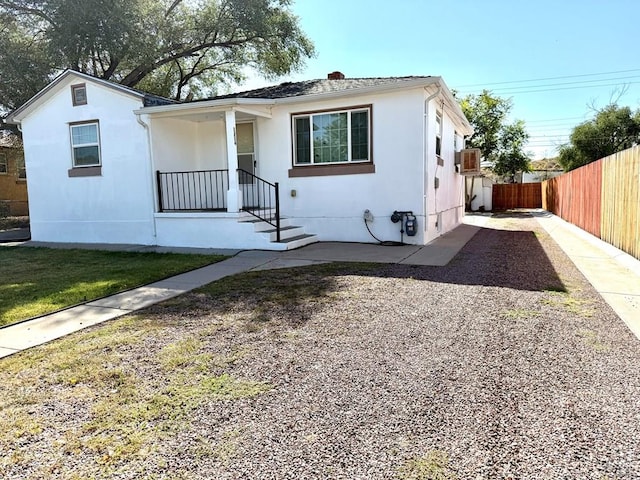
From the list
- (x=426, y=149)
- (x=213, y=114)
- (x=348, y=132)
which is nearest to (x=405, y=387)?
(x=426, y=149)

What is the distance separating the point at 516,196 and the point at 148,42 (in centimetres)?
2349

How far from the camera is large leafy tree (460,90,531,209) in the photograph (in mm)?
29391

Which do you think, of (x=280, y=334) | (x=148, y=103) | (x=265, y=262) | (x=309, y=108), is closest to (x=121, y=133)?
(x=148, y=103)

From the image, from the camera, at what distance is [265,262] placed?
8055 millimetres

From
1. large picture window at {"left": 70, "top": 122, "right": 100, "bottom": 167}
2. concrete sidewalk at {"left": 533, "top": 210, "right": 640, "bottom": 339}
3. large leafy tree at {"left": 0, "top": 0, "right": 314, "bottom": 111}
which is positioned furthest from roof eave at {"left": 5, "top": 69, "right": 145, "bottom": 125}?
concrete sidewalk at {"left": 533, "top": 210, "right": 640, "bottom": 339}

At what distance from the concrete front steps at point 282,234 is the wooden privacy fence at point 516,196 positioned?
2158cm

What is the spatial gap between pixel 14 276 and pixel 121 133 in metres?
5.02

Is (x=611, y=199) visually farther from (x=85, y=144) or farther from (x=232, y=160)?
(x=85, y=144)

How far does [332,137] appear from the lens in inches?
418

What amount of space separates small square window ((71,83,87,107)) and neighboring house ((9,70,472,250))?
3 centimetres

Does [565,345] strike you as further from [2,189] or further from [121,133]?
[2,189]

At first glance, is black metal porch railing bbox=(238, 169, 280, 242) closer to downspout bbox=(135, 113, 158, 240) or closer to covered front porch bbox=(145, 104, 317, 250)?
covered front porch bbox=(145, 104, 317, 250)

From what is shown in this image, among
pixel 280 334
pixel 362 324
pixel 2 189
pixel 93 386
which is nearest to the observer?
pixel 93 386

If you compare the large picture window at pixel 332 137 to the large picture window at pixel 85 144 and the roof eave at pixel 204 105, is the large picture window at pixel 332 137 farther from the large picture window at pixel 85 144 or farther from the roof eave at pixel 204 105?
the large picture window at pixel 85 144
